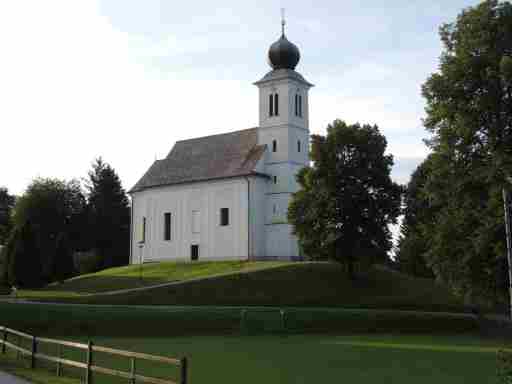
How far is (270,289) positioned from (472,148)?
2143cm

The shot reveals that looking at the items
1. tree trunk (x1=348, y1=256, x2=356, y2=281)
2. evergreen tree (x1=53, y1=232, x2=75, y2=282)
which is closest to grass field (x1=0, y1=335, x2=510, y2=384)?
tree trunk (x1=348, y1=256, x2=356, y2=281)

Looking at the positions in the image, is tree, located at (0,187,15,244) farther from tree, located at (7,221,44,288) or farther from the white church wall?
tree, located at (7,221,44,288)

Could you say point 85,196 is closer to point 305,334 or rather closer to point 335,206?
point 335,206

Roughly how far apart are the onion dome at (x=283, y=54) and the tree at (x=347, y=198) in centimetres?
1547

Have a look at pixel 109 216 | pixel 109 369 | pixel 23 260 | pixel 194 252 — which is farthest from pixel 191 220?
pixel 109 369

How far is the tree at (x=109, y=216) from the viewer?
87.9 meters

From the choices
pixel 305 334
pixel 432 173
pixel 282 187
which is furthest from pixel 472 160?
pixel 282 187

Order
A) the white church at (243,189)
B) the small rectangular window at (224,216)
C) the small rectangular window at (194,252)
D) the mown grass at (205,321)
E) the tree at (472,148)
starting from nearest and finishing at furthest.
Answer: the tree at (472,148) < the mown grass at (205,321) < the white church at (243,189) < the small rectangular window at (224,216) < the small rectangular window at (194,252)

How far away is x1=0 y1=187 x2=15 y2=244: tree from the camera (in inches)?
4038

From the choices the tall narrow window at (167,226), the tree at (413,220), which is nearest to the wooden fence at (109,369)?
the tall narrow window at (167,226)

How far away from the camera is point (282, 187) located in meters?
61.7

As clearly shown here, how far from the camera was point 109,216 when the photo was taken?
89.6 m

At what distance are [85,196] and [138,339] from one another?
68656mm

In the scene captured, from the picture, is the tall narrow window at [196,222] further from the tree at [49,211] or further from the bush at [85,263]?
the tree at [49,211]
